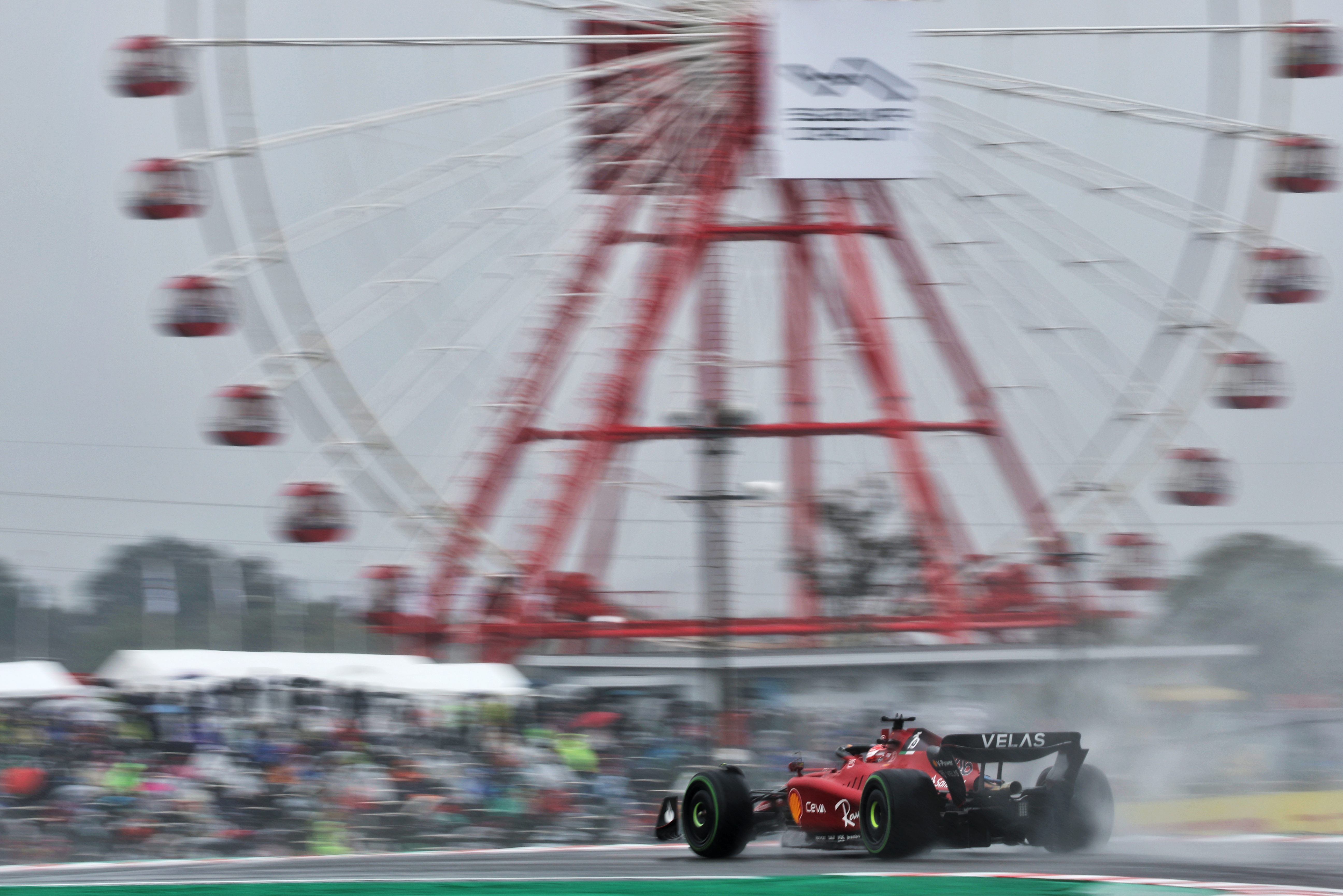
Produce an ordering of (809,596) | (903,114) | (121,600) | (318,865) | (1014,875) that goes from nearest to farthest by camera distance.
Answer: (1014,875), (318,865), (903,114), (809,596), (121,600)

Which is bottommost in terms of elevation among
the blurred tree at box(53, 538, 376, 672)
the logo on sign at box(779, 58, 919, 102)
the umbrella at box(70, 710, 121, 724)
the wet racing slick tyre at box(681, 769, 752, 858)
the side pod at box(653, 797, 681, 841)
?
the blurred tree at box(53, 538, 376, 672)

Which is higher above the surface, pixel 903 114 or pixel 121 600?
pixel 903 114

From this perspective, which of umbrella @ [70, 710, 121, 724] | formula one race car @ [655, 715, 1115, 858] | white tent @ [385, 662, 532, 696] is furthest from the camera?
white tent @ [385, 662, 532, 696]

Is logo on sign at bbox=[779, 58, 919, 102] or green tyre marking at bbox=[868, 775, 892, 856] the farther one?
logo on sign at bbox=[779, 58, 919, 102]

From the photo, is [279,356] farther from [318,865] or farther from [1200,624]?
[1200,624]

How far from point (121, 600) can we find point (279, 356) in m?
55.7

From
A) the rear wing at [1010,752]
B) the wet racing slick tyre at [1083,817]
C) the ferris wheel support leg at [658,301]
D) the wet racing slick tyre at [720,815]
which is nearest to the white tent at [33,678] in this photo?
the ferris wheel support leg at [658,301]

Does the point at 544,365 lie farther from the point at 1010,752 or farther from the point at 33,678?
the point at 1010,752

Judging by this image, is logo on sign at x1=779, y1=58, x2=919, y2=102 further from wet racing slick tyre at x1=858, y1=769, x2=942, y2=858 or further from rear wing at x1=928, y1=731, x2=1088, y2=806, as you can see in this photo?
wet racing slick tyre at x1=858, y1=769, x2=942, y2=858

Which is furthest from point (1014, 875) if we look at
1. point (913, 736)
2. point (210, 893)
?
point (210, 893)

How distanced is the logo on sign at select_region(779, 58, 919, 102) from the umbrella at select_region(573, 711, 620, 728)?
6464 millimetres

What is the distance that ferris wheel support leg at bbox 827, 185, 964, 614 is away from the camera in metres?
17.7

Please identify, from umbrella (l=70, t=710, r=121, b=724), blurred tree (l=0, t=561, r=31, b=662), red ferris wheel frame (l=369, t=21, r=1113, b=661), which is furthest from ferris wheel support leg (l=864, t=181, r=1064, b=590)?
blurred tree (l=0, t=561, r=31, b=662)

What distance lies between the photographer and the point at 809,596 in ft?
60.4
